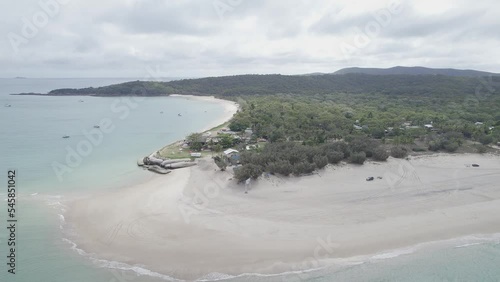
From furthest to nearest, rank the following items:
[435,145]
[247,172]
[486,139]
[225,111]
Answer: [225,111] < [486,139] < [435,145] < [247,172]

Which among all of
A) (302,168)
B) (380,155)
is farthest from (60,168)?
(380,155)

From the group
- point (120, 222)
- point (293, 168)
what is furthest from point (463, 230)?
point (120, 222)

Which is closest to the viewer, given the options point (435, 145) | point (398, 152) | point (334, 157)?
point (334, 157)

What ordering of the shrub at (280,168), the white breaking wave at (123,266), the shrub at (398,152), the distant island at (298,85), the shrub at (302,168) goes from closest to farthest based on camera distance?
the white breaking wave at (123,266)
the shrub at (280,168)
the shrub at (302,168)
the shrub at (398,152)
the distant island at (298,85)

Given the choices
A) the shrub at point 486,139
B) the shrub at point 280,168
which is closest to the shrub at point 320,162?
the shrub at point 280,168

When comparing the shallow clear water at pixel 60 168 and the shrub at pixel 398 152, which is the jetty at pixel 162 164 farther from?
the shrub at pixel 398 152

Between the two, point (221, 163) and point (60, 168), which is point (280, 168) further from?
point (60, 168)

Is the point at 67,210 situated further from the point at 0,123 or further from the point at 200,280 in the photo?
the point at 0,123

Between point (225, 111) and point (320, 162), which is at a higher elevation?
point (320, 162)

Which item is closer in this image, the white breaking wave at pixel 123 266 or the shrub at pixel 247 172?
the white breaking wave at pixel 123 266
